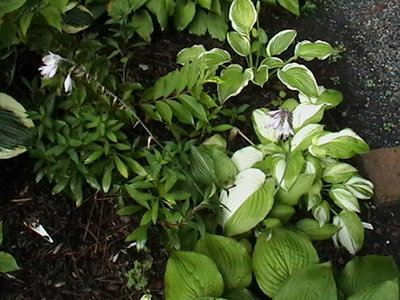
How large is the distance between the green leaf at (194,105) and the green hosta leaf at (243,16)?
48 cm

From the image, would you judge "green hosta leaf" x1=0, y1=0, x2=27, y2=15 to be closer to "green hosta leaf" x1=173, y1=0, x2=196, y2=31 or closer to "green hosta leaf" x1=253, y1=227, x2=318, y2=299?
"green hosta leaf" x1=173, y1=0, x2=196, y2=31

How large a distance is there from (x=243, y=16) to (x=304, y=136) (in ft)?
2.01

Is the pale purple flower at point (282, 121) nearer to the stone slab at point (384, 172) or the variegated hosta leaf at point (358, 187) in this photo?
the variegated hosta leaf at point (358, 187)

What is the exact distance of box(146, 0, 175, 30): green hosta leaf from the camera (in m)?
2.73

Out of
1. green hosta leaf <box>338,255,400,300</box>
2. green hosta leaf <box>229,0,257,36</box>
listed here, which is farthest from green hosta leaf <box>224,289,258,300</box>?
green hosta leaf <box>229,0,257,36</box>

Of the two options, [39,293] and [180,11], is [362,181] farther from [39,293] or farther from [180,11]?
[39,293]

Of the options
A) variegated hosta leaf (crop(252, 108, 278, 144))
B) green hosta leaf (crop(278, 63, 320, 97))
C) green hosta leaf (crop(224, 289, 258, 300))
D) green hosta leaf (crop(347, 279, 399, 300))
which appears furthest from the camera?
green hosta leaf (crop(278, 63, 320, 97))

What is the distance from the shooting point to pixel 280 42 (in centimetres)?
280

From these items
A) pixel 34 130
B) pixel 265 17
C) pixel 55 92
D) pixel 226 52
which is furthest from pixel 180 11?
pixel 34 130

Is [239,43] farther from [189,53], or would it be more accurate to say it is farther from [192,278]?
[192,278]

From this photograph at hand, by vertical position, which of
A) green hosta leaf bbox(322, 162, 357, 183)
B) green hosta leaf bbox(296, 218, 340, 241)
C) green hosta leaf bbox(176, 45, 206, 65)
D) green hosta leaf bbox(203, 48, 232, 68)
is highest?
green hosta leaf bbox(203, 48, 232, 68)

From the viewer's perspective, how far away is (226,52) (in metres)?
2.78

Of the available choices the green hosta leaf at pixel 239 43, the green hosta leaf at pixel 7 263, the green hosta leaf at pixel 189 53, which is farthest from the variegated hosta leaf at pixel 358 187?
the green hosta leaf at pixel 7 263

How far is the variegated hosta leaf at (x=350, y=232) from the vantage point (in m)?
2.44
